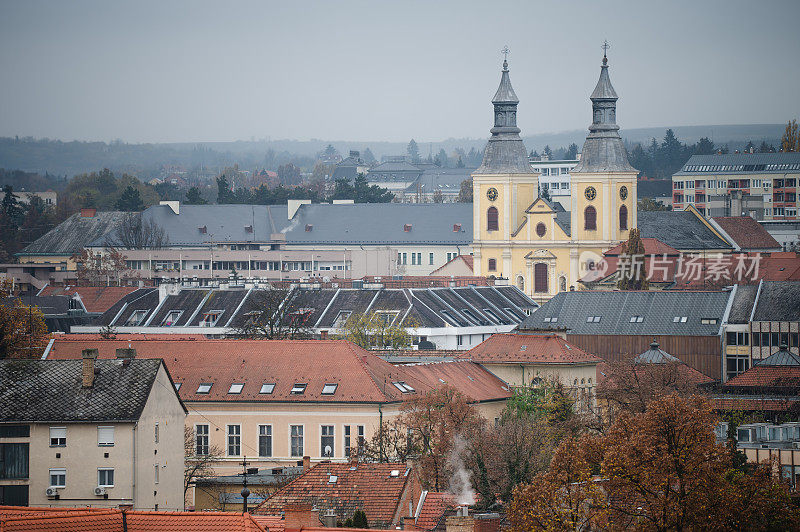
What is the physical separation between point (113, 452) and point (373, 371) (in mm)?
21091

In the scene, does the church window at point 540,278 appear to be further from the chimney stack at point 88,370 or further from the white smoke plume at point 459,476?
the chimney stack at point 88,370

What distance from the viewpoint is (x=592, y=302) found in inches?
4304

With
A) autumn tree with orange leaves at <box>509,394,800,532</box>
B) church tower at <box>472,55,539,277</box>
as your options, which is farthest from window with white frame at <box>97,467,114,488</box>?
church tower at <box>472,55,539,277</box>

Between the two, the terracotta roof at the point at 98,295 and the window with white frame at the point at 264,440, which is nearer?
the window with white frame at the point at 264,440

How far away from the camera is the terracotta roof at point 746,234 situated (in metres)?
153

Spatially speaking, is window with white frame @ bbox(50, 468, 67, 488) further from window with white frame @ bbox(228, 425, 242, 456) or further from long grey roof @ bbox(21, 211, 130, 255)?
long grey roof @ bbox(21, 211, 130, 255)

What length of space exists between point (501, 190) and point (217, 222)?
4826cm

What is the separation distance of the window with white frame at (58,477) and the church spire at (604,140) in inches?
3621

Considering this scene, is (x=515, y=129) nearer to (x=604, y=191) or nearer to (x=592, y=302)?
(x=604, y=191)

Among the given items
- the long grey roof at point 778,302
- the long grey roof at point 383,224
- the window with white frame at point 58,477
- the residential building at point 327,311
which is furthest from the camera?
the long grey roof at point 383,224

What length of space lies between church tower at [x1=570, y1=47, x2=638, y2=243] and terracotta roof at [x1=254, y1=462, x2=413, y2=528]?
9261 cm

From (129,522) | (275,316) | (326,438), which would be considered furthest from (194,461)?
(275,316)

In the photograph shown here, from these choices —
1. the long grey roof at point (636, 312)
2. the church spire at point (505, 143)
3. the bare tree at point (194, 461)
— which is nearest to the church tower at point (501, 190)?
the church spire at point (505, 143)

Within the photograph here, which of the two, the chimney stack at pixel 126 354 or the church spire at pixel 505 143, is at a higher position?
the church spire at pixel 505 143
